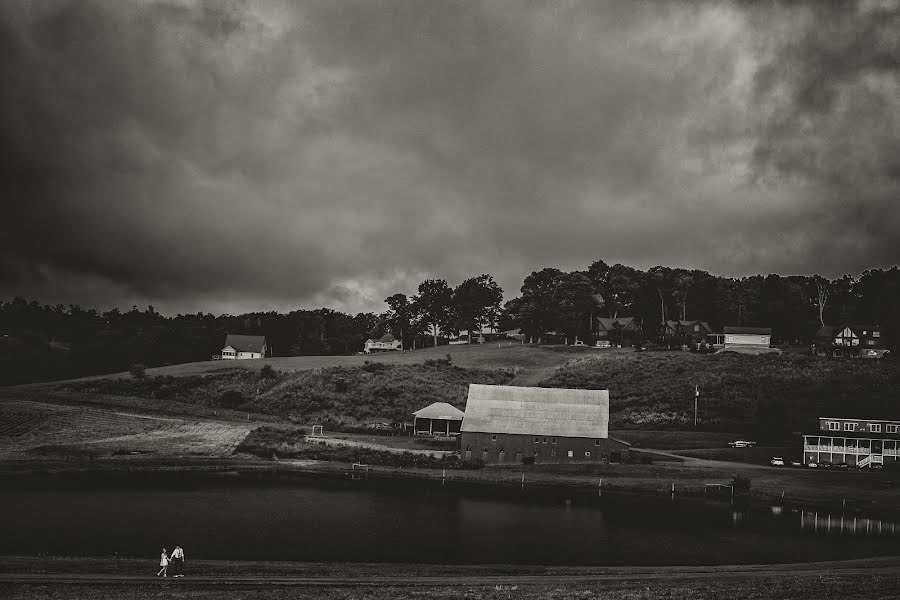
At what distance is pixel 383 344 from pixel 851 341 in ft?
358

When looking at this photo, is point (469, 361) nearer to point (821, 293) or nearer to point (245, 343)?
point (245, 343)

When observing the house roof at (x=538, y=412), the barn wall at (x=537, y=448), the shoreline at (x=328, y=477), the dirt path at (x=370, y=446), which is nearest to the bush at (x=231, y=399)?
the dirt path at (x=370, y=446)

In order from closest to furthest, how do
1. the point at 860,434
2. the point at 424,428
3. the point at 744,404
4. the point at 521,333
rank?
the point at 860,434 → the point at 424,428 → the point at 744,404 → the point at 521,333

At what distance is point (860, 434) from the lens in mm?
72000

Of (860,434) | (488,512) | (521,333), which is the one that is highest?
(521,333)

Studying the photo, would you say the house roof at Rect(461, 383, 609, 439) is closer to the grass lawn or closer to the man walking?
the grass lawn

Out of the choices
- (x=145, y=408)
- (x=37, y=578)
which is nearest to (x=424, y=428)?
(x=145, y=408)

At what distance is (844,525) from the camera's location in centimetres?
4909

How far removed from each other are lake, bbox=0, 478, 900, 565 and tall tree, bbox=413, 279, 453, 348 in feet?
343

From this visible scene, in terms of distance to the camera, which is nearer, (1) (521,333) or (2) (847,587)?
(2) (847,587)

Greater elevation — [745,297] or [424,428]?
[745,297]

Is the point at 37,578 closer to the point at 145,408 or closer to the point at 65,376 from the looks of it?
the point at 145,408

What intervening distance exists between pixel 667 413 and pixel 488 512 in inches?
1885

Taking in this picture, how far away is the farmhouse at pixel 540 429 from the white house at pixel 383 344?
11782 cm
